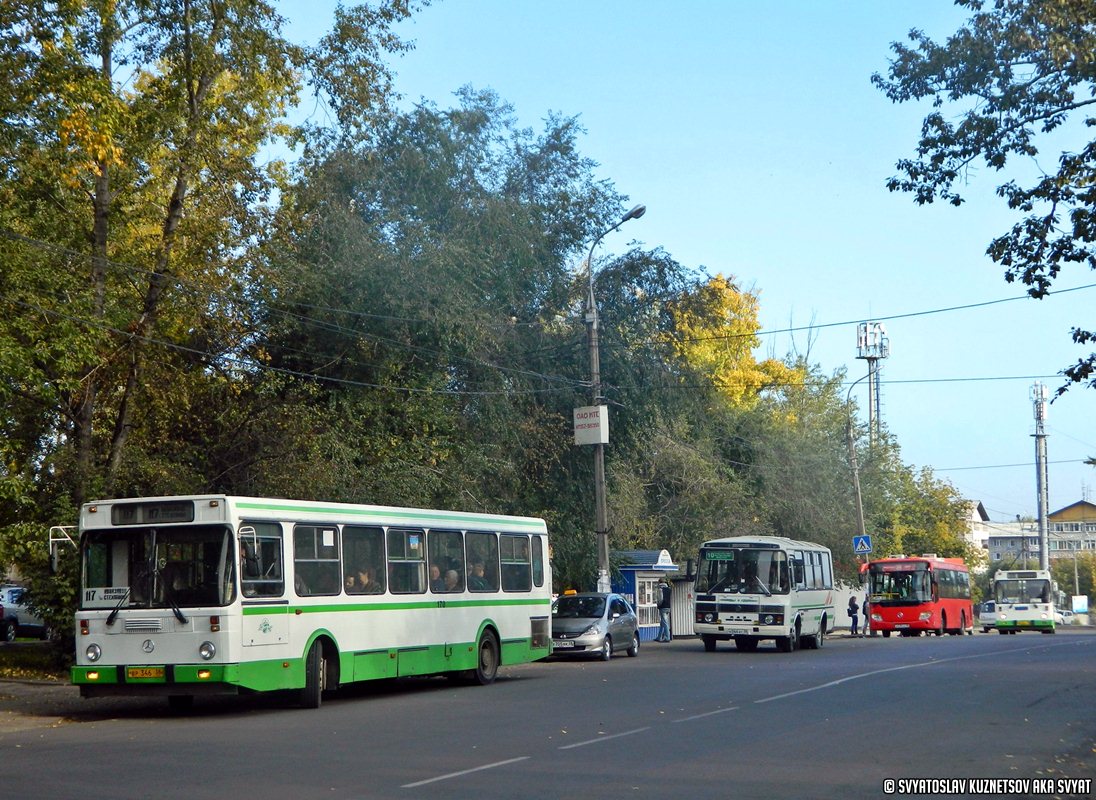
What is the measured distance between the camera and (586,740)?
14.6 m

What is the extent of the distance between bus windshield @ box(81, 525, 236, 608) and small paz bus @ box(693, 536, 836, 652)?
20.1 meters

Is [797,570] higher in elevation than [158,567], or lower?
lower

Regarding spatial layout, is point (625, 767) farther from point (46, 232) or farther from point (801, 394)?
point (801, 394)

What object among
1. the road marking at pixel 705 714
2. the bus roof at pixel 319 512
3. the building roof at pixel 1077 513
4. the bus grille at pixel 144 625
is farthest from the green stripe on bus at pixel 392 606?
the building roof at pixel 1077 513

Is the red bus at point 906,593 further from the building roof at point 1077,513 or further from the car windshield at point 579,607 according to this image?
the building roof at point 1077,513

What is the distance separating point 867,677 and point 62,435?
56.7 ft

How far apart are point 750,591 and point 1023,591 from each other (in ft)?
104

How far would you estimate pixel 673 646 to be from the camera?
4141 centimetres

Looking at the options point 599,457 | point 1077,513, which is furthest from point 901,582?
point 1077,513

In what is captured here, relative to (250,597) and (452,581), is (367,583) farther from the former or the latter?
(250,597)

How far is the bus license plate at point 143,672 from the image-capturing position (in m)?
17.6

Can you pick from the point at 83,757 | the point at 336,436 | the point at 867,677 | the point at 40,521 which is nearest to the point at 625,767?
the point at 83,757

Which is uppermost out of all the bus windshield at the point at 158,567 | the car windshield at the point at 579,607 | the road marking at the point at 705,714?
the bus windshield at the point at 158,567

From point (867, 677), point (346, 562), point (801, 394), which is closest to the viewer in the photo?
point (346, 562)
